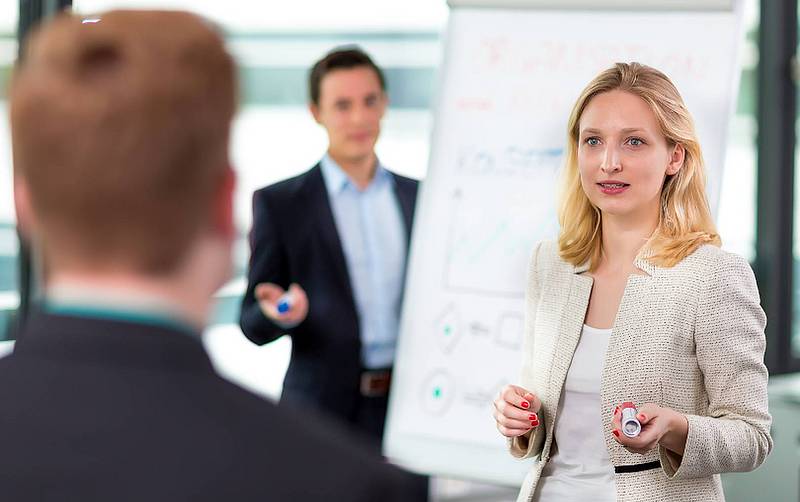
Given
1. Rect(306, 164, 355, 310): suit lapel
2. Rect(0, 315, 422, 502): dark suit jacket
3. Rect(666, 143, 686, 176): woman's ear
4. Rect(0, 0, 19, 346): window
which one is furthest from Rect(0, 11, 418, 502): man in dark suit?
Rect(0, 0, 19, 346): window

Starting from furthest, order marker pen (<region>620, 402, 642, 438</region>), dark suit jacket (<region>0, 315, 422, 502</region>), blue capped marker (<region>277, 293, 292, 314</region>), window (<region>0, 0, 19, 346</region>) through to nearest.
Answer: window (<region>0, 0, 19, 346</region>) < blue capped marker (<region>277, 293, 292, 314</region>) < marker pen (<region>620, 402, 642, 438</region>) < dark suit jacket (<region>0, 315, 422, 502</region>)

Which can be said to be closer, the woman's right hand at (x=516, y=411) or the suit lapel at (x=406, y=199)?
the woman's right hand at (x=516, y=411)

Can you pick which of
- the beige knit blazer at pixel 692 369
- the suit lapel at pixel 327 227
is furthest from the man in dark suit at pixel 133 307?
the suit lapel at pixel 327 227

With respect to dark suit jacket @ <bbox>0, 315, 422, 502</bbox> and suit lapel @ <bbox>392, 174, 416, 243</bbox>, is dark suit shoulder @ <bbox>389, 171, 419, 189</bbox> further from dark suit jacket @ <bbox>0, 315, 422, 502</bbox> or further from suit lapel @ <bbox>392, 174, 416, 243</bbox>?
dark suit jacket @ <bbox>0, 315, 422, 502</bbox>

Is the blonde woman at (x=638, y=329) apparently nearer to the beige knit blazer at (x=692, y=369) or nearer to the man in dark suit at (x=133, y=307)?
the beige knit blazer at (x=692, y=369)

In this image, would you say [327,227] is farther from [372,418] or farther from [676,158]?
[676,158]

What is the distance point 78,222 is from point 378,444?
2016mm

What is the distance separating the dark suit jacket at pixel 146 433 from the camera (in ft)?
1.95

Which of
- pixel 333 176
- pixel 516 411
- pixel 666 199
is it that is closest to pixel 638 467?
pixel 516 411

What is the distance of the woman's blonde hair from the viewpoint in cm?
161

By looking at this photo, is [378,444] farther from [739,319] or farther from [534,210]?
[739,319]

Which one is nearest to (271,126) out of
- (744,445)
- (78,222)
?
(744,445)

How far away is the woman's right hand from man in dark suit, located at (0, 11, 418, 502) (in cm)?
101

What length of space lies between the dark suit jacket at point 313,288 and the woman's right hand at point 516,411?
2.94ft
